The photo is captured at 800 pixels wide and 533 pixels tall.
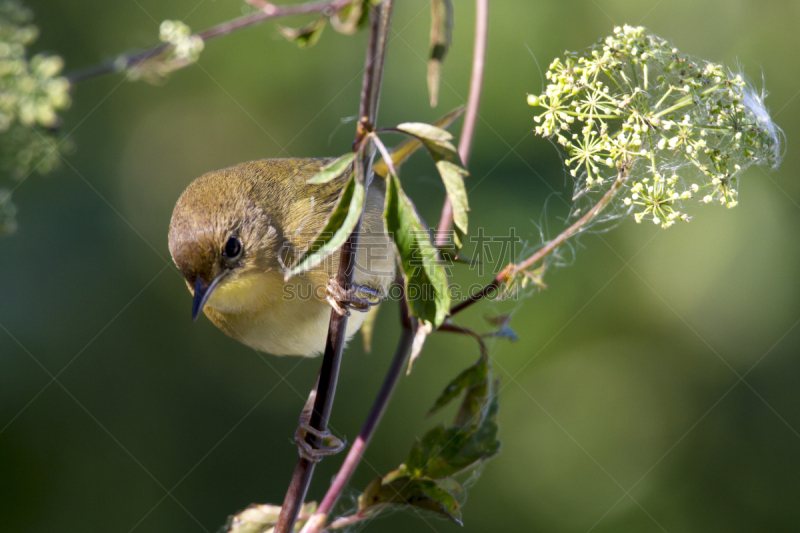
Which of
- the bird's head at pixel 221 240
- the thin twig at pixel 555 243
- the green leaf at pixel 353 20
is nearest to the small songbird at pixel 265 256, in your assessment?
the bird's head at pixel 221 240

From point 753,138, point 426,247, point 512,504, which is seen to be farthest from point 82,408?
point 753,138

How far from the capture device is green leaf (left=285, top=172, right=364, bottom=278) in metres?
1.10

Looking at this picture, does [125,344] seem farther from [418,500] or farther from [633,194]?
[633,194]

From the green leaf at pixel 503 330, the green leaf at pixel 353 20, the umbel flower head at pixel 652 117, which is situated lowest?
the green leaf at pixel 503 330

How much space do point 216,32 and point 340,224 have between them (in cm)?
43

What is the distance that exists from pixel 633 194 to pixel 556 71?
0.97 ft

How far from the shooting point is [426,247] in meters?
1.15

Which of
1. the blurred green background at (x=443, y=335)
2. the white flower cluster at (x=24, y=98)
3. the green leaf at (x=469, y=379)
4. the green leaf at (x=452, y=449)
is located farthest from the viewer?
the blurred green background at (x=443, y=335)

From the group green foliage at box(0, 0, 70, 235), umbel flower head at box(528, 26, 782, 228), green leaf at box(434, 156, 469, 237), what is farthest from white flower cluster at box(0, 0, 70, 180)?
umbel flower head at box(528, 26, 782, 228)

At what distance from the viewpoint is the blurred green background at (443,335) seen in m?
3.52

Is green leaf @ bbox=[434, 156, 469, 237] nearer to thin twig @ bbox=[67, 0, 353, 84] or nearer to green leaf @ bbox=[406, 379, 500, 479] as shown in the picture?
thin twig @ bbox=[67, 0, 353, 84]

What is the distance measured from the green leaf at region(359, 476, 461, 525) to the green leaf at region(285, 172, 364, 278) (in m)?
0.80

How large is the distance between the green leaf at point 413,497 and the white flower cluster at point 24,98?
108cm

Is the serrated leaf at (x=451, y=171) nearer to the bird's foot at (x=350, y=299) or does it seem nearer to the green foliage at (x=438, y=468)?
the bird's foot at (x=350, y=299)
